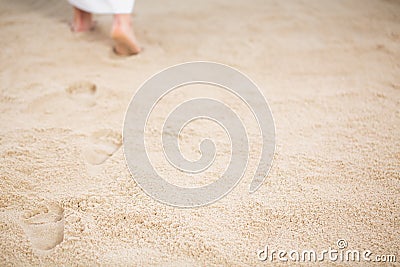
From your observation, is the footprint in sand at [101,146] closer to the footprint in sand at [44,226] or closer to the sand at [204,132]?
the sand at [204,132]

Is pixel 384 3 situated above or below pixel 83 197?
above

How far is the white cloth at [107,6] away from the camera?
5.14 feet

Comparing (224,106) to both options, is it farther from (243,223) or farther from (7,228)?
(7,228)

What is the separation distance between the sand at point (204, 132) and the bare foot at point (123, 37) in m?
0.05

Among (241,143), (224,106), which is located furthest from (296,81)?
(241,143)

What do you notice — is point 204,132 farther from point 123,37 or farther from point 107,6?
point 107,6

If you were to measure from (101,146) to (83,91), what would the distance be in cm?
35

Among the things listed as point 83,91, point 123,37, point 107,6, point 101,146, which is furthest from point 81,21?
point 101,146

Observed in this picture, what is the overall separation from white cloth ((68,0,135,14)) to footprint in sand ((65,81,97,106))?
1.19ft

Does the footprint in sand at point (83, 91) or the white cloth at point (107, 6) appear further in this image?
the white cloth at point (107, 6)

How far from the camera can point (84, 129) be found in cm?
121

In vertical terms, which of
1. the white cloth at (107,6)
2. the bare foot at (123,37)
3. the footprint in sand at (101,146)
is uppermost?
the white cloth at (107,6)

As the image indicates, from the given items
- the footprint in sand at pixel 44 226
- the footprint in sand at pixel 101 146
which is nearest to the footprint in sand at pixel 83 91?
the footprint in sand at pixel 101 146

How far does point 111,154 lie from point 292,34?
1080mm
